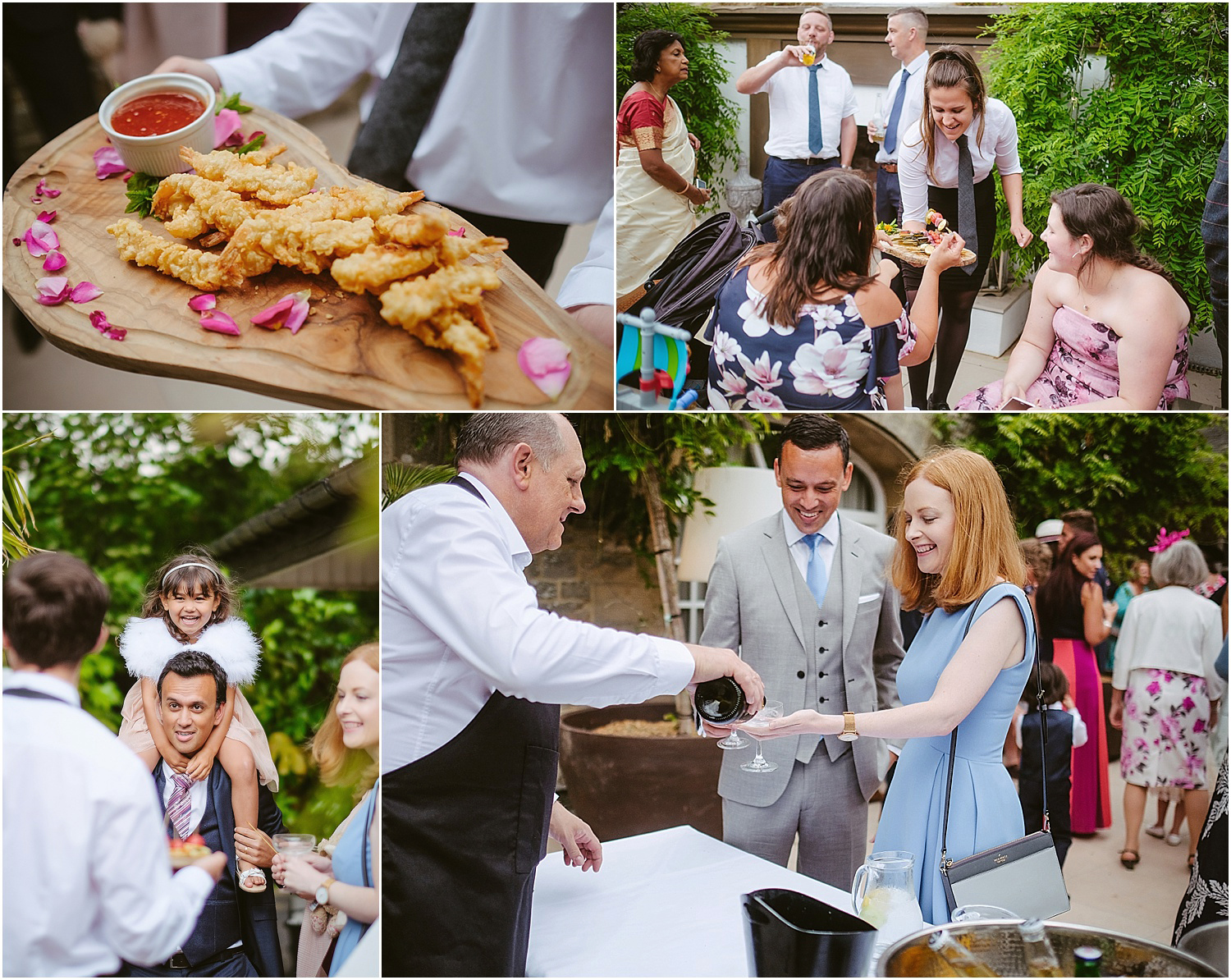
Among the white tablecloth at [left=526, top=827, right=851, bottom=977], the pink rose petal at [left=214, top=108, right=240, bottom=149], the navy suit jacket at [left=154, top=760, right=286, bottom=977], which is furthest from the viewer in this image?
the pink rose petal at [left=214, top=108, right=240, bottom=149]

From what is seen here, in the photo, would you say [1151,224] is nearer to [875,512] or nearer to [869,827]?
[875,512]

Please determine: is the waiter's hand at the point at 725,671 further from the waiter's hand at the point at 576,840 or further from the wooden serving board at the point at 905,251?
the wooden serving board at the point at 905,251

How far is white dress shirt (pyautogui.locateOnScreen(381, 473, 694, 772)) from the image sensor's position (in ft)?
7.17

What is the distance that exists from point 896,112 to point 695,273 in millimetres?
663

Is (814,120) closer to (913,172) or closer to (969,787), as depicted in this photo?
(913,172)

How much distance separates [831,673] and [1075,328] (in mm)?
1127

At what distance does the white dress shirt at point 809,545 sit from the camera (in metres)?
2.81

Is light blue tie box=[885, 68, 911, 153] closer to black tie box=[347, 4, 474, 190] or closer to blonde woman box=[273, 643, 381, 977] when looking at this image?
black tie box=[347, 4, 474, 190]

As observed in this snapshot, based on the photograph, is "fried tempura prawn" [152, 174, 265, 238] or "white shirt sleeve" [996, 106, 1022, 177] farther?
"white shirt sleeve" [996, 106, 1022, 177]

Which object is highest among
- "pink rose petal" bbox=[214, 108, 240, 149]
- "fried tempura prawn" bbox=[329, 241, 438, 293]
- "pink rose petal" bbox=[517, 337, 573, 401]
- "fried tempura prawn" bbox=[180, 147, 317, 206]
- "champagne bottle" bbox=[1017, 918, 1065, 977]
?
"pink rose petal" bbox=[214, 108, 240, 149]

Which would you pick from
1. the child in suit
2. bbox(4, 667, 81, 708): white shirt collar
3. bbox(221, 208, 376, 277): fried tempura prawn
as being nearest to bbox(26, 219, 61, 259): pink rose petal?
bbox(221, 208, 376, 277): fried tempura prawn

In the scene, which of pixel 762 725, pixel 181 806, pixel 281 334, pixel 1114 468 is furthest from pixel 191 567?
pixel 1114 468

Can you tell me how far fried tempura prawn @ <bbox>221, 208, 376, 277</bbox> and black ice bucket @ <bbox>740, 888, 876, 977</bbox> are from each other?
5.72 feet

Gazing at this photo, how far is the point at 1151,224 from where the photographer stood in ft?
8.91
